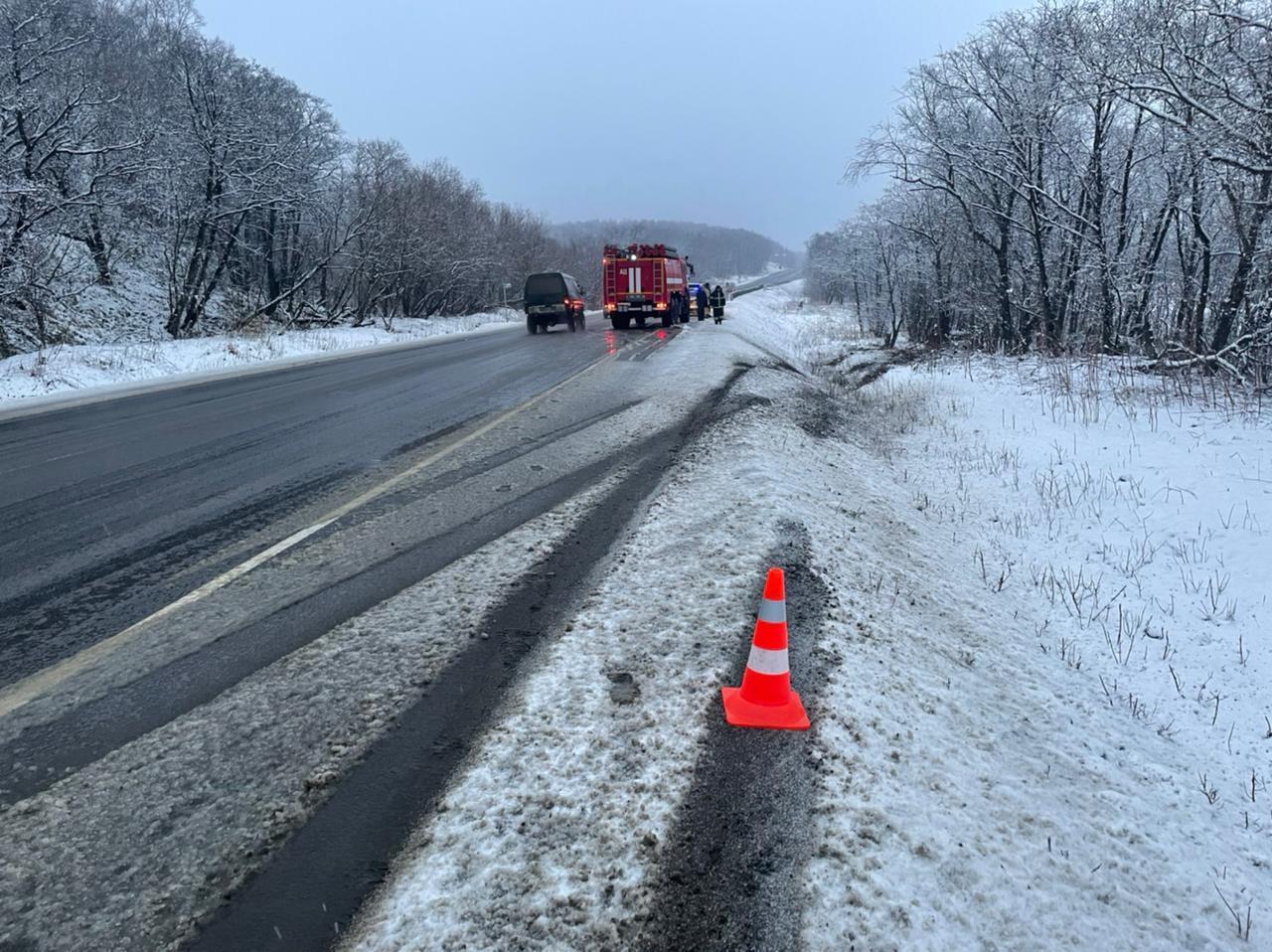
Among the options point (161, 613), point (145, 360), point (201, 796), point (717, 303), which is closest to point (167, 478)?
point (161, 613)

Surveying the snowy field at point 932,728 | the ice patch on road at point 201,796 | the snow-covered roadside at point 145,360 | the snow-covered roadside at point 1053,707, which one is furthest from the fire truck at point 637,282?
the ice patch on road at point 201,796

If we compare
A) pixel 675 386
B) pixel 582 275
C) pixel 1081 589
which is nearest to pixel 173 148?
pixel 675 386

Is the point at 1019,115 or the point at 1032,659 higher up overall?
the point at 1019,115

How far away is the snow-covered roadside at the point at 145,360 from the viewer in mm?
14011

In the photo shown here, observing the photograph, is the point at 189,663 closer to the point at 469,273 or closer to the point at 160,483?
the point at 160,483

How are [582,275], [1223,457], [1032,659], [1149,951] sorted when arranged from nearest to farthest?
[1149,951]
[1032,659]
[1223,457]
[582,275]

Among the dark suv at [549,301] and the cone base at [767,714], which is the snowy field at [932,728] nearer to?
the cone base at [767,714]

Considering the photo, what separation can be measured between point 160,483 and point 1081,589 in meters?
7.77

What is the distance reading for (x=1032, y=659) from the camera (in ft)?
13.6

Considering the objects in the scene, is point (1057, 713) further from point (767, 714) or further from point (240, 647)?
point (240, 647)

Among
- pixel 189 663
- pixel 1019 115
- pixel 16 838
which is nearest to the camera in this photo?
pixel 16 838

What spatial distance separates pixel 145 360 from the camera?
17094 millimetres

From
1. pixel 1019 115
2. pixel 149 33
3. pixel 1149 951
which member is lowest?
pixel 1149 951

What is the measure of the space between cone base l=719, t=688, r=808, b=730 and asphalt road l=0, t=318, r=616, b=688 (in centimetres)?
326
